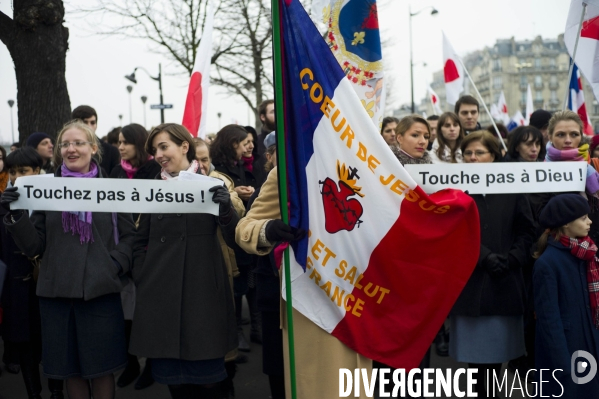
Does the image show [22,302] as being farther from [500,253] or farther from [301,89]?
[500,253]

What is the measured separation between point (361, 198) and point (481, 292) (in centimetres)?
157

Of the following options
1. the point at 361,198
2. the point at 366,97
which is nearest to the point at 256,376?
the point at 366,97

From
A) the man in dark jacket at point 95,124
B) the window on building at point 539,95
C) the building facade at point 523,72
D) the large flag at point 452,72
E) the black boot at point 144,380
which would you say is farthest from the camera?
the window on building at point 539,95

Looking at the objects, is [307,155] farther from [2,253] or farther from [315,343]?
[2,253]

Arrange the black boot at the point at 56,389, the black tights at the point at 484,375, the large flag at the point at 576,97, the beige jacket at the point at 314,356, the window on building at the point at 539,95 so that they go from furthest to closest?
1. the window on building at the point at 539,95
2. the large flag at the point at 576,97
3. the black boot at the point at 56,389
4. the black tights at the point at 484,375
5. the beige jacket at the point at 314,356

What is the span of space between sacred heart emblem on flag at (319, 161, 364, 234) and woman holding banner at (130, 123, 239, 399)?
82cm

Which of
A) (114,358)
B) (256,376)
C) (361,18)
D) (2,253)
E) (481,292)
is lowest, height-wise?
(256,376)

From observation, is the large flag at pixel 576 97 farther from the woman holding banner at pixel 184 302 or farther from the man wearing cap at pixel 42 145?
the man wearing cap at pixel 42 145

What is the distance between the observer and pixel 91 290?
3.63 m

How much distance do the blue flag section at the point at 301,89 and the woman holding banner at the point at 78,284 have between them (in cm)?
142

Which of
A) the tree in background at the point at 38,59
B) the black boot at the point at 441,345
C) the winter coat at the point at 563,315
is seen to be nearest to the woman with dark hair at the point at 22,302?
the black boot at the point at 441,345

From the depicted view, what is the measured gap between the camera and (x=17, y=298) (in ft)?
14.6

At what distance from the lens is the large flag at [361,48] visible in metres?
4.31

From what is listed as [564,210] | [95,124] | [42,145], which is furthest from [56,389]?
[564,210]
